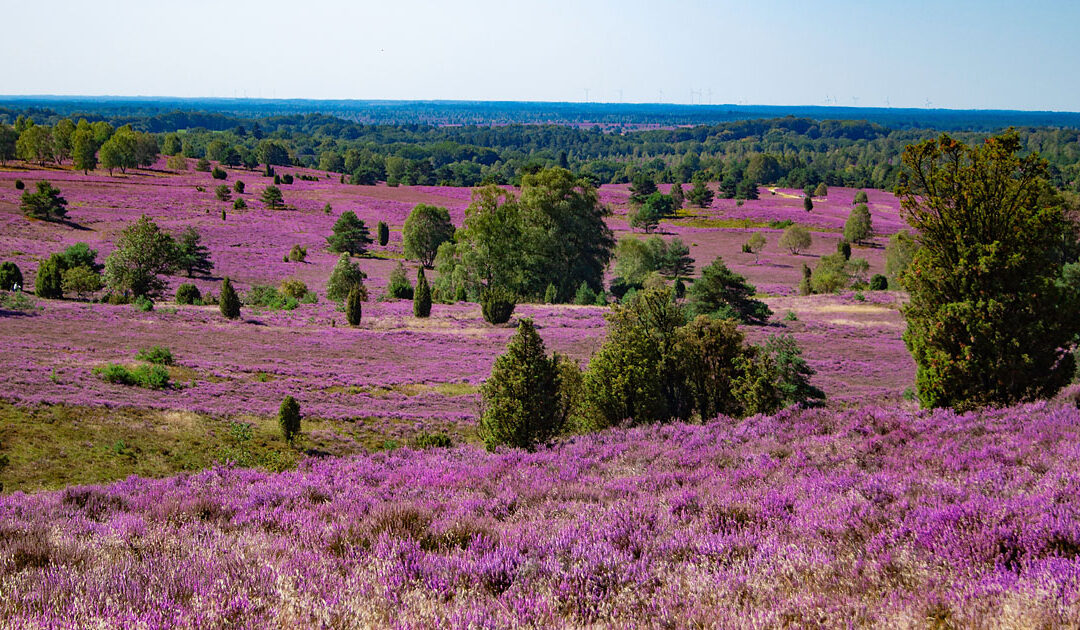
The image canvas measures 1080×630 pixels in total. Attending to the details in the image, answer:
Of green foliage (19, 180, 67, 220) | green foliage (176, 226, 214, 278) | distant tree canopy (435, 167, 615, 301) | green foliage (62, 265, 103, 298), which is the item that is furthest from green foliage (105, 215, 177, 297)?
green foliage (19, 180, 67, 220)

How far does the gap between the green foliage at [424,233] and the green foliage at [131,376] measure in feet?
156

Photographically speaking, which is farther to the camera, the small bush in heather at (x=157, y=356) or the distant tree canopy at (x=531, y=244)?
the distant tree canopy at (x=531, y=244)

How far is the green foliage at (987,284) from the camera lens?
538 inches

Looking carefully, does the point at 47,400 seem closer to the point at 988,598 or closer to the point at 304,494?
the point at 304,494

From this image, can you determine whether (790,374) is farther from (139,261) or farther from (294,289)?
(139,261)

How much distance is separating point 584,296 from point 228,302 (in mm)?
27596

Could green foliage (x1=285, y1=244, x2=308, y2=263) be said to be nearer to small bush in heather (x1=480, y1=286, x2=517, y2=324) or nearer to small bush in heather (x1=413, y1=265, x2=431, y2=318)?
small bush in heather (x1=413, y1=265, x2=431, y2=318)

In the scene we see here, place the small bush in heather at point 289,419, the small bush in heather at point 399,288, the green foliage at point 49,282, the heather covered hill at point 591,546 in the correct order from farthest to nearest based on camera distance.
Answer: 1. the small bush in heather at point 399,288
2. the green foliage at point 49,282
3. the small bush in heather at point 289,419
4. the heather covered hill at point 591,546

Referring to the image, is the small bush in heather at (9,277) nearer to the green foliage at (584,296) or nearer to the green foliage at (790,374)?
the green foliage at (584,296)

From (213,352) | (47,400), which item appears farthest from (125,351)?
(47,400)

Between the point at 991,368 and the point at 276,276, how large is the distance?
59.1m

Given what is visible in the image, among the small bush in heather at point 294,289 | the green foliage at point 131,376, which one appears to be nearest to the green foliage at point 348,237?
the small bush in heather at point 294,289

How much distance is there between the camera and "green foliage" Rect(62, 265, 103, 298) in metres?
45.5

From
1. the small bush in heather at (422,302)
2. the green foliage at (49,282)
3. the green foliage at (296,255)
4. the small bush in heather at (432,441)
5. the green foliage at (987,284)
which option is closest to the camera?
the green foliage at (987,284)
